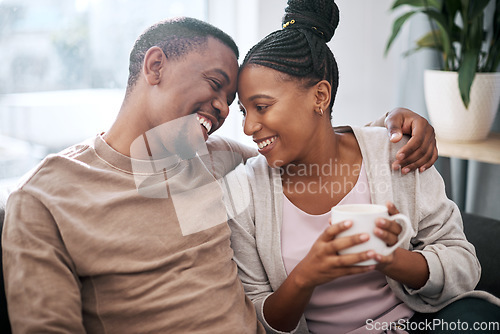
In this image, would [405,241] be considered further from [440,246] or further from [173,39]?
[173,39]

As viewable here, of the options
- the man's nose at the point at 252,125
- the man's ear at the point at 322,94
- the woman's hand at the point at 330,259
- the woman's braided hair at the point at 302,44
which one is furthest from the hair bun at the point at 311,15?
the woman's hand at the point at 330,259

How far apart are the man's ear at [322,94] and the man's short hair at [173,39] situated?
0.22 m

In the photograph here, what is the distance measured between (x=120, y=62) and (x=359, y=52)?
0.97 metres

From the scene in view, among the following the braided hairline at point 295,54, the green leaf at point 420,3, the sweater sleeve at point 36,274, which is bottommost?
the sweater sleeve at point 36,274

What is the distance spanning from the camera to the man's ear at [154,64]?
1.01 m

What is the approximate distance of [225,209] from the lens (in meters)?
1.09

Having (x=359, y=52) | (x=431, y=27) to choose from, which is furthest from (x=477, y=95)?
(x=359, y=52)

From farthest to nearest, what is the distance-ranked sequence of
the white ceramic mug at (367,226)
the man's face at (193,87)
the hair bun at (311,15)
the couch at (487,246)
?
1. the couch at (487,246)
2. the hair bun at (311,15)
3. the man's face at (193,87)
4. the white ceramic mug at (367,226)

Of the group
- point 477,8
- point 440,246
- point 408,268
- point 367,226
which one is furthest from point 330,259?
point 477,8

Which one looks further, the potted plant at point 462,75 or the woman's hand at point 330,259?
the potted plant at point 462,75

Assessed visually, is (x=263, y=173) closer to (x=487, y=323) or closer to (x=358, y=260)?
(x=358, y=260)

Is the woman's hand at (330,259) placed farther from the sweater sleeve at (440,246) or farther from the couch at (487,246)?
the couch at (487,246)

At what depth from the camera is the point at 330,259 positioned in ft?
2.83

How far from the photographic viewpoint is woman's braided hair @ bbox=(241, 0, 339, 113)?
1078 mm
